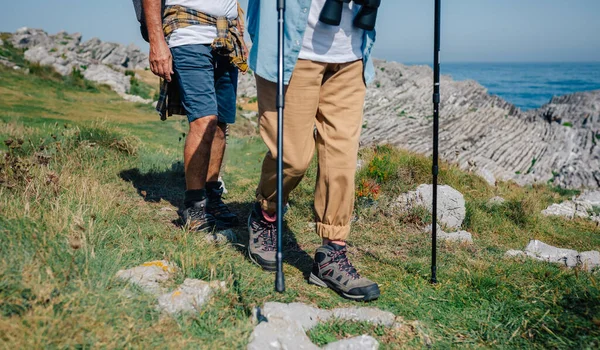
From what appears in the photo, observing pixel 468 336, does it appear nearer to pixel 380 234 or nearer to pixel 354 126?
pixel 354 126

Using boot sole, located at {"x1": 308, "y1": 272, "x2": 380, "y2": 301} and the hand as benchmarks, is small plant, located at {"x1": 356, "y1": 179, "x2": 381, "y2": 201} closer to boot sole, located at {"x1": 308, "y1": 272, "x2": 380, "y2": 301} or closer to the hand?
boot sole, located at {"x1": 308, "y1": 272, "x2": 380, "y2": 301}

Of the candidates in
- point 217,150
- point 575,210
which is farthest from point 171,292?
point 575,210

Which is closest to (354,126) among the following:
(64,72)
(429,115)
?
(429,115)

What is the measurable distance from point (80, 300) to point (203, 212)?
1.72 metres

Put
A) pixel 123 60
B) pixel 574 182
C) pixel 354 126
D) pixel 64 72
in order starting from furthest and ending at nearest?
pixel 123 60, pixel 64 72, pixel 574 182, pixel 354 126

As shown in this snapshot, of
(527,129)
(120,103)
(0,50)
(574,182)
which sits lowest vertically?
(574,182)

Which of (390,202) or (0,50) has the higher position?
(0,50)

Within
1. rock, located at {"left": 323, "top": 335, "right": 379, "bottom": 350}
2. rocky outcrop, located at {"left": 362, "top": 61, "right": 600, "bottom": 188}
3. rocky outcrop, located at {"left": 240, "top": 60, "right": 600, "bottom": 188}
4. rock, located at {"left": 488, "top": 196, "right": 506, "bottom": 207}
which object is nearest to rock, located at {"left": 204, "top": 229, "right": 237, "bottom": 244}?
rock, located at {"left": 323, "top": 335, "right": 379, "bottom": 350}

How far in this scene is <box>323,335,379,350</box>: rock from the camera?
2.34m

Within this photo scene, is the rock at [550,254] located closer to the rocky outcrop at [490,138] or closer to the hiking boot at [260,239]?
the hiking boot at [260,239]

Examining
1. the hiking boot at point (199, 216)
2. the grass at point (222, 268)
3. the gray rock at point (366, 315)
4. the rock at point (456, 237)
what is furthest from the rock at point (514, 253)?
the hiking boot at point (199, 216)

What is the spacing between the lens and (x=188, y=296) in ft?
8.29

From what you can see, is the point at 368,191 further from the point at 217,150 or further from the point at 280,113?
the point at 280,113

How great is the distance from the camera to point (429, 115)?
16859mm
